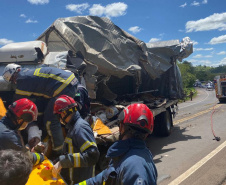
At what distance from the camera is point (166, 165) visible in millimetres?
5762

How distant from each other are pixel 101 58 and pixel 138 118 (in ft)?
12.2

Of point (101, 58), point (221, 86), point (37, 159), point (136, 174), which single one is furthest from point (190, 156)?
point (221, 86)

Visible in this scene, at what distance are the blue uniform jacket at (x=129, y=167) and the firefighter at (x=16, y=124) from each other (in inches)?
38.7

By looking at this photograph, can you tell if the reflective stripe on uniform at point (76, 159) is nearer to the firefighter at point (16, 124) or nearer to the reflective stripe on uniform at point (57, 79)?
the firefighter at point (16, 124)

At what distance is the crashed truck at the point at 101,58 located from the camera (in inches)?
174

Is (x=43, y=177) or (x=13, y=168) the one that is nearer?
(x=13, y=168)

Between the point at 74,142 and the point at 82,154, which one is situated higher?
the point at 74,142

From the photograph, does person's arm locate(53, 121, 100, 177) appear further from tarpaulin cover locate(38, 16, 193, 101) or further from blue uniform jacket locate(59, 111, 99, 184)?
tarpaulin cover locate(38, 16, 193, 101)

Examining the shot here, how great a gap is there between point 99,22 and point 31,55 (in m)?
2.37

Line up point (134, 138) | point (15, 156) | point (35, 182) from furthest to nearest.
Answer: point (35, 182) → point (134, 138) → point (15, 156)

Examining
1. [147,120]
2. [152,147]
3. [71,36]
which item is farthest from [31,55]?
[152,147]

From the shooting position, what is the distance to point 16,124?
2662 millimetres

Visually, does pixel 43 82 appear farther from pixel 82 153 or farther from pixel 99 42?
pixel 99 42

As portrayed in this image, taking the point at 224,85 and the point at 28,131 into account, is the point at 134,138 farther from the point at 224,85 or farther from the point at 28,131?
the point at 224,85
